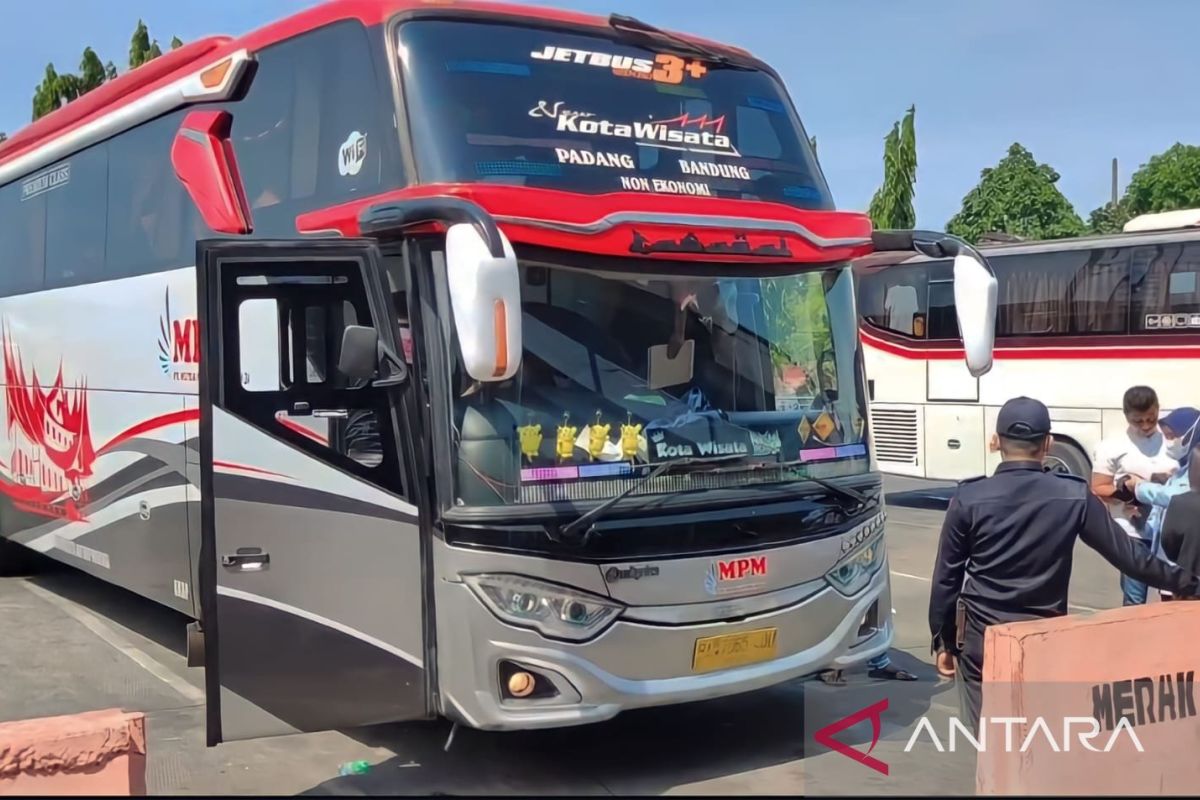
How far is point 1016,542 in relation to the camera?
468cm

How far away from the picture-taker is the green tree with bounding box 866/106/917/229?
30266 millimetres

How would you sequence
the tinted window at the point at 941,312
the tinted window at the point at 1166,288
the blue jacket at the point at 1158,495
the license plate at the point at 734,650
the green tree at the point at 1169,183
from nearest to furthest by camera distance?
1. the license plate at the point at 734,650
2. the blue jacket at the point at 1158,495
3. the tinted window at the point at 1166,288
4. the tinted window at the point at 941,312
5. the green tree at the point at 1169,183

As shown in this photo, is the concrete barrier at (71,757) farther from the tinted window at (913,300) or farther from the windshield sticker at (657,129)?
the tinted window at (913,300)

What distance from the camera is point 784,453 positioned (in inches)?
237

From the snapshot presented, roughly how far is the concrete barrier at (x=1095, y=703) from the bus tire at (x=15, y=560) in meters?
9.17

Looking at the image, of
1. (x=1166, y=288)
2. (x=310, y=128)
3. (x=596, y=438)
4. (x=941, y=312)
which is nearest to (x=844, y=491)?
(x=596, y=438)

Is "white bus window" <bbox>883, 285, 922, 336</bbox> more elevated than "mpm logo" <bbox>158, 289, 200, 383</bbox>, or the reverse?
"white bus window" <bbox>883, 285, 922, 336</bbox>

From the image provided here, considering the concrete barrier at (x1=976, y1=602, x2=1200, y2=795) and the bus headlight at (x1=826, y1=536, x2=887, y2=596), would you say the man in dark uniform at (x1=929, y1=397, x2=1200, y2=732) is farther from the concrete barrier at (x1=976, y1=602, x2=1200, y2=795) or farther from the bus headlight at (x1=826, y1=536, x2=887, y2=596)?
the bus headlight at (x1=826, y1=536, x2=887, y2=596)

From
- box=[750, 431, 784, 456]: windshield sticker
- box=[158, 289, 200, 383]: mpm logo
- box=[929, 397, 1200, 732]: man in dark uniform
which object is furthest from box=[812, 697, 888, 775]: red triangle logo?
box=[158, 289, 200, 383]: mpm logo

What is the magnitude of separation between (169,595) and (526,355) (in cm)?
342

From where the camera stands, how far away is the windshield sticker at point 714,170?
20.4ft

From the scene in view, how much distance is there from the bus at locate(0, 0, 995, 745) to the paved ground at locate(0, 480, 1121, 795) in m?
0.53

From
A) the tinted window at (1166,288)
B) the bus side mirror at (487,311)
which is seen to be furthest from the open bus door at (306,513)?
the tinted window at (1166,288)

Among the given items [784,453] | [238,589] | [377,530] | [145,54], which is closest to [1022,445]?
[784,453]
